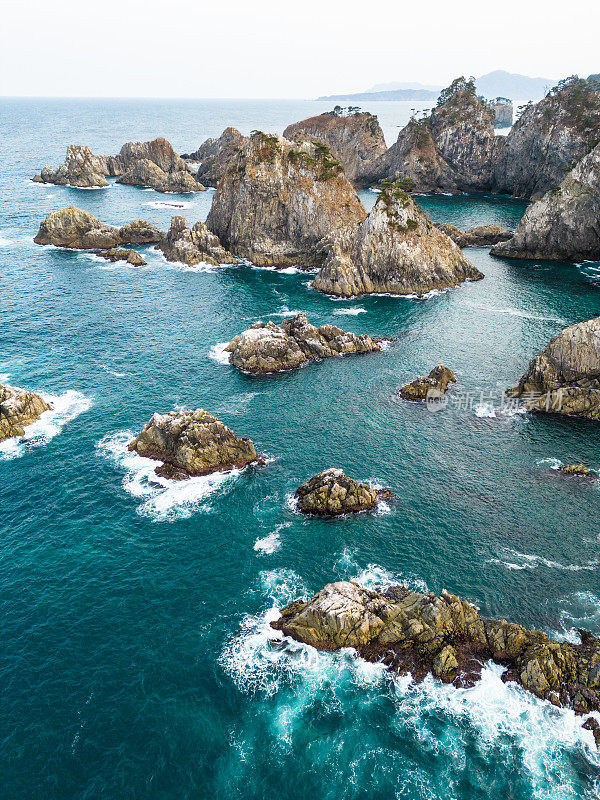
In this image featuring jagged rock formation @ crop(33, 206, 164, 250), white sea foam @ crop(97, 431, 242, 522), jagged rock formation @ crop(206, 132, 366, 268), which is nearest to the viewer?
white sea foam @ crop(97, 431, 242, 522)

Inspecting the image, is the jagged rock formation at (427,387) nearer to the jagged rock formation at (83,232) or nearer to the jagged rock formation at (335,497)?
the jagged rock formation at (335,497)

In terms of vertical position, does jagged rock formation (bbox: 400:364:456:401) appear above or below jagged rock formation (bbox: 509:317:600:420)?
below

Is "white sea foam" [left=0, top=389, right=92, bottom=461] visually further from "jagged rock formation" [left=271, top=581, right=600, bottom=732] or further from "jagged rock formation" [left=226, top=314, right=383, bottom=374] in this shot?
"jagged rock formation" [left=271, top=581, right=600, bottom=732]

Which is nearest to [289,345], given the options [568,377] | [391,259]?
[568,377]

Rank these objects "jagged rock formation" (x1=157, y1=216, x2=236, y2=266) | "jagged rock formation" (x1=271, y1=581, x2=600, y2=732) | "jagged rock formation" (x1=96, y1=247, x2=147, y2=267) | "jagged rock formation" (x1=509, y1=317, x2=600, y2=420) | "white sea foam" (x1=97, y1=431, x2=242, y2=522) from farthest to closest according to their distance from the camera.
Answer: "jagged rock formation" (x1=157, y1=216, x2=236, y2=266), "jagged rock formation" (x1=96, y1=247, x2=147, y2=267), "jagged rock formation" (x1=509, y1=317, x2=600, y2=420), "white sea foam" (x1=97, y1=431, x2=242, y2=522), "jagged rock formation" (x1=271, y1=581, x2=600, y2=732)

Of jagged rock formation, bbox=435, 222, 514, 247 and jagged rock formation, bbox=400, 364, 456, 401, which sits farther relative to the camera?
jagged rock formation, bbox=435, 222, 514, 247

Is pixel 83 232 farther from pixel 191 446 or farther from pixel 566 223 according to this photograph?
pixel 566 223

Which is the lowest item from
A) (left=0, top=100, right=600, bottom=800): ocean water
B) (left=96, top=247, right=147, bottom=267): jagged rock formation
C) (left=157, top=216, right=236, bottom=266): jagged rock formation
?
(left=0, top=100, right=600, bottom=800): ocean water

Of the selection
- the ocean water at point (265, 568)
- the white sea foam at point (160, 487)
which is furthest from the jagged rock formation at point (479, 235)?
the white sea foam at point (160, 487)

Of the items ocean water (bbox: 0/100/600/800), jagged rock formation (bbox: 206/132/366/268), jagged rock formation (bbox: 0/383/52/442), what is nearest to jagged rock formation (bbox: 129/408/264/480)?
ocean water (bbox: 0/100/600/800)
